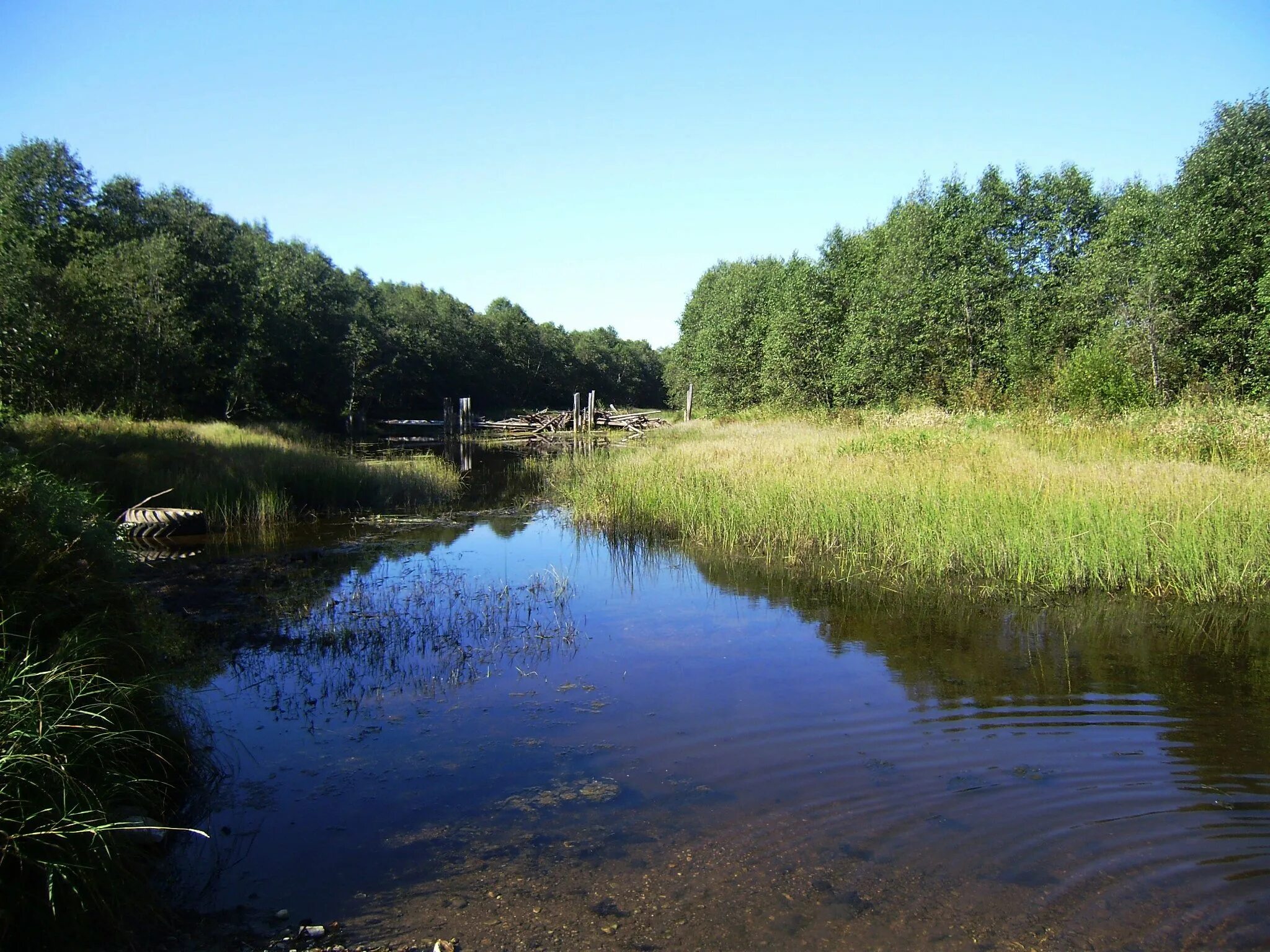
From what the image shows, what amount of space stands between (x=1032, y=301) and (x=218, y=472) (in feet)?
83.4

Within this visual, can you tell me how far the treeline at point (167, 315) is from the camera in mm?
16469

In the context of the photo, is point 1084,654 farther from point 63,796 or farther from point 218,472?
point 218,472

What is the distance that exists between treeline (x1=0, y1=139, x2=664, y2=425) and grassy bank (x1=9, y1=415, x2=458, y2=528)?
1.62 meters

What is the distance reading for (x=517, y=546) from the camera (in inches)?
466

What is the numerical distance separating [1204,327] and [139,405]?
27999 millimetres

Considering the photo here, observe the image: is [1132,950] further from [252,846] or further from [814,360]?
[814,360]

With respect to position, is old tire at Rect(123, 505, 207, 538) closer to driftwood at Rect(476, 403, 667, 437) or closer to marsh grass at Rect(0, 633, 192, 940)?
marsh grass at Rect(0, 633, 192, 940)

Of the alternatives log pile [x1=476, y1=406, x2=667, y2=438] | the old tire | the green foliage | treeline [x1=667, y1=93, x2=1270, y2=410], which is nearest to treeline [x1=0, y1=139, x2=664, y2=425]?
the old tire

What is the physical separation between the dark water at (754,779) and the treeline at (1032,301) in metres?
11.5

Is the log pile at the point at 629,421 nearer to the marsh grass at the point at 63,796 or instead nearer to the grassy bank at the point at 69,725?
the grassy bank at the point at 69,725

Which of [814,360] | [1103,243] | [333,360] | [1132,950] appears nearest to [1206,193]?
[1103,243]

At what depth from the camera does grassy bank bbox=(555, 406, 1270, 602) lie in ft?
26.5

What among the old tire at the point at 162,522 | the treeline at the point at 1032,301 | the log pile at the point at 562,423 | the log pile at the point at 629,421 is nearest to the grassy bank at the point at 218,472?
the old tire at the point at 162,522

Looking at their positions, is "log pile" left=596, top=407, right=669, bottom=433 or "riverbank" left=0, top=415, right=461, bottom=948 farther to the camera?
"log pile" left=596, top=407, right=669, bottom=433
